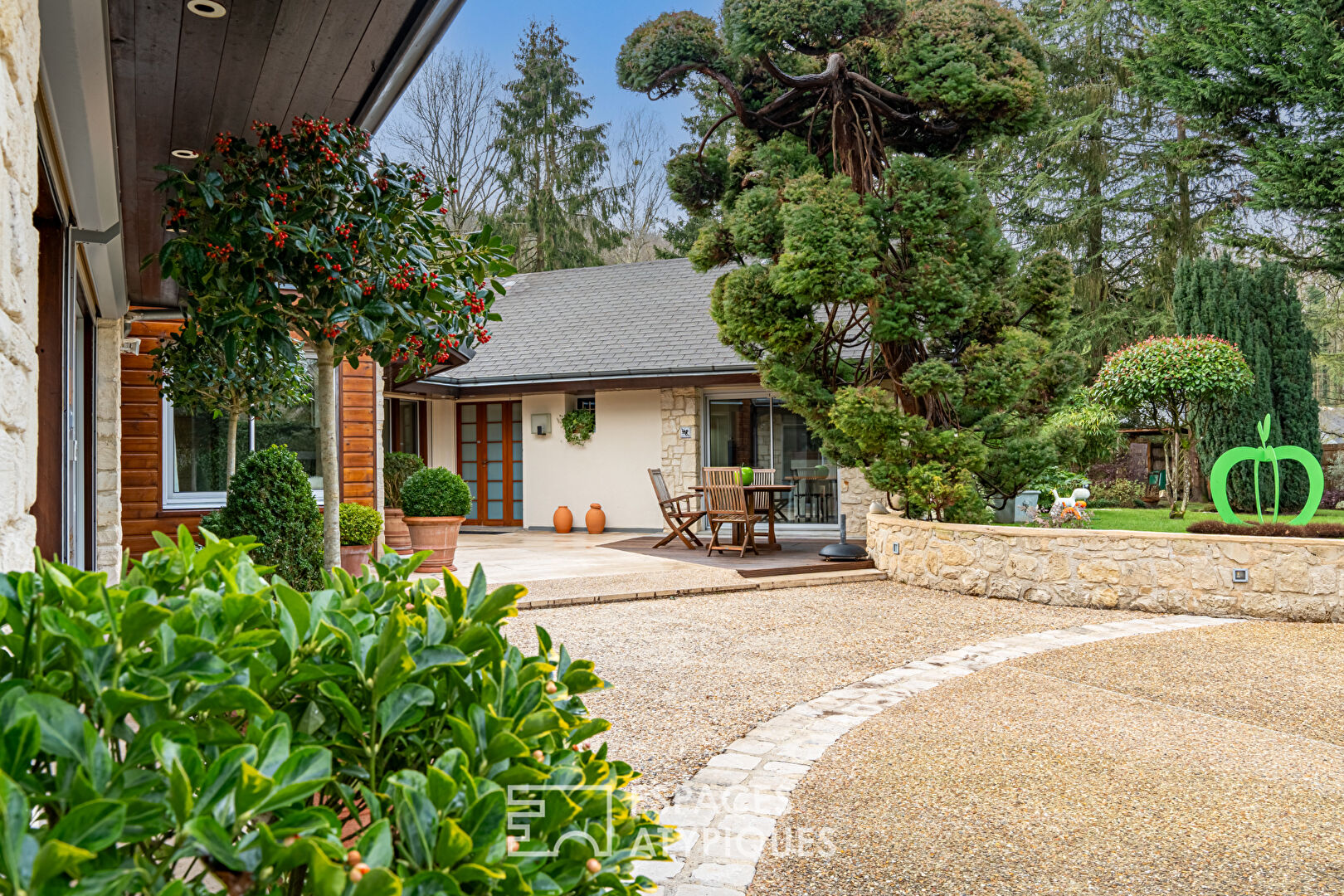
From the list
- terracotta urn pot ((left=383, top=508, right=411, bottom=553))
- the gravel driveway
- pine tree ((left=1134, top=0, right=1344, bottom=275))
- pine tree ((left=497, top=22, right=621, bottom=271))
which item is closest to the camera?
the gravel driveway

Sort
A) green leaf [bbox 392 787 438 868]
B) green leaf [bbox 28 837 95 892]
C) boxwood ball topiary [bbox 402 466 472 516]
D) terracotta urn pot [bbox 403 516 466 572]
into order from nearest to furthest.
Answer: green leaf [bbox 28 837 95 892], green leaf [bbox 392 787 438 868], terracotta urn pot [bbox 403 516 466 572], boxwood ball topiary [bbox 402 466 472 516]

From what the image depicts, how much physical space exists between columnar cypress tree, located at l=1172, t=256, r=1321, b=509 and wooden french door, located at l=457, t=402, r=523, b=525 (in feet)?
33.4

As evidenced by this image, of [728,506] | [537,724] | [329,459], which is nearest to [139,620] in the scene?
[537,724]

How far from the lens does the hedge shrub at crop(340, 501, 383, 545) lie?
734 centimetres

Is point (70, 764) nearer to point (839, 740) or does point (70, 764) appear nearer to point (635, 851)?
point (635, 851)

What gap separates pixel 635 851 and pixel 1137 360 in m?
9.69

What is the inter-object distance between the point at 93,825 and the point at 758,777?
9.05ft

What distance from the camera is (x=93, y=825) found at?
2.18ft

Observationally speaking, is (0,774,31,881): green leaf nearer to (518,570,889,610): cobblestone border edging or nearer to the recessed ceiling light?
the recessed ceiling light

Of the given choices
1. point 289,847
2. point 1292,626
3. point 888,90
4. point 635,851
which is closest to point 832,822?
point 635,851

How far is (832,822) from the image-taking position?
2.74 meters

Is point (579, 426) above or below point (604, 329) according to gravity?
below

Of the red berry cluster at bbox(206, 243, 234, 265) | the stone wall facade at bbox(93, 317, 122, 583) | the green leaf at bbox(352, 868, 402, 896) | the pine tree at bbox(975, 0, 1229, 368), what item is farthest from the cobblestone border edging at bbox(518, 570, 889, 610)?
the pine tree at bbox(975, 0, 1229, 368)

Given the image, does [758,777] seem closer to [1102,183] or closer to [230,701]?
[230,701]
